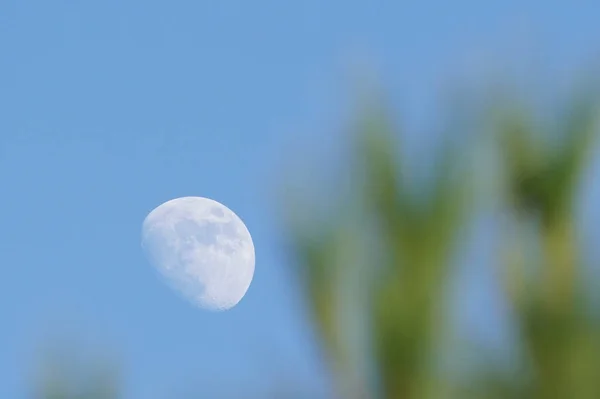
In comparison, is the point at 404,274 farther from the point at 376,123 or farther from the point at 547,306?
the point at 547,306

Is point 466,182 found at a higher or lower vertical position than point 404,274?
higher

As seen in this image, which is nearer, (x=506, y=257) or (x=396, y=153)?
(x=396, y=153)

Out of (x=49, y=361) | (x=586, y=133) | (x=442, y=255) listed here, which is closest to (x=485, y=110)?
(x=586, y=133)

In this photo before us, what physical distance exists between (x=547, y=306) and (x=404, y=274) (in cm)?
70

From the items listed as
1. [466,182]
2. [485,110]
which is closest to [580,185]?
[485,110]

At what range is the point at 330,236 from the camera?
9.20 feet

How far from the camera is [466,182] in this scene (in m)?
2.83

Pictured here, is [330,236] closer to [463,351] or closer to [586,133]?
[463,351]

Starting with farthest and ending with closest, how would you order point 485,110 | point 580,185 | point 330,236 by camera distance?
point 580,185, point 485,110, point 330,236

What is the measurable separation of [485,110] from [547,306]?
606 millimetres

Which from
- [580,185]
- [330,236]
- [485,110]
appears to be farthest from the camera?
[580,185]

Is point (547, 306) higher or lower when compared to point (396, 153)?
lower

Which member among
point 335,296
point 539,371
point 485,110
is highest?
point 485,110

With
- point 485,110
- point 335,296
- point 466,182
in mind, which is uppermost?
point 485,110
